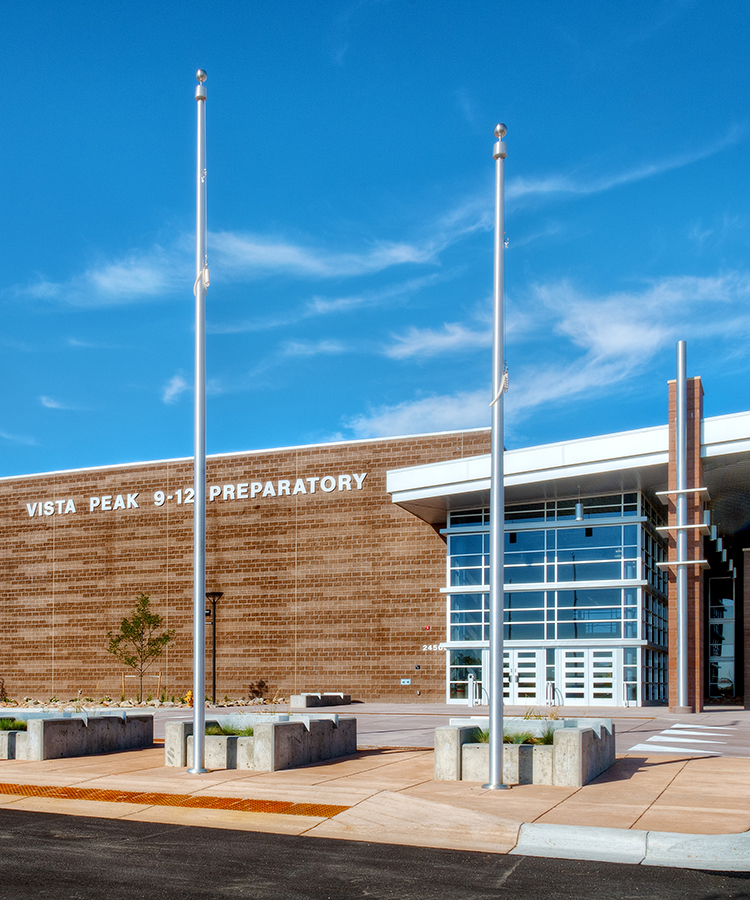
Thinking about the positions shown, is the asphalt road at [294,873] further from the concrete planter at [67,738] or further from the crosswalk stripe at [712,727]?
the crosswalk stripe at [712,727]

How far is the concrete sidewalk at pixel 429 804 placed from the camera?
9836mm

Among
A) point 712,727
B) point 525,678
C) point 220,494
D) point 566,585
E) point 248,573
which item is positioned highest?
point 220,494

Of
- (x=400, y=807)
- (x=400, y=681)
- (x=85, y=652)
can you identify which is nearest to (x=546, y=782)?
(x=400, y=807)

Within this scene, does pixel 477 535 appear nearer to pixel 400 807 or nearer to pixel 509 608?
pixel 509 608

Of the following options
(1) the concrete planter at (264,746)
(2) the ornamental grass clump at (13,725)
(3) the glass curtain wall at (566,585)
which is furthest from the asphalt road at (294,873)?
(3) the glass curtain wall at (566,585)

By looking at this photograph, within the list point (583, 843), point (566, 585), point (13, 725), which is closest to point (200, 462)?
point (13, 725)

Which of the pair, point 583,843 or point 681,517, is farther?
point 681,517

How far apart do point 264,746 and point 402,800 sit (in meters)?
3.29

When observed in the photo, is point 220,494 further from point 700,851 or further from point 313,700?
point 700,851

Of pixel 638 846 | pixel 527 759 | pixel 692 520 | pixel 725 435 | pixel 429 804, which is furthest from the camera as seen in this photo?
pixel 692 520

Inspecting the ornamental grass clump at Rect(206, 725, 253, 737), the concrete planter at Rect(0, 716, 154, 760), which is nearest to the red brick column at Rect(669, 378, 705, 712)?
the ornamental grass clump at Rect(206, 725, 253, 737)

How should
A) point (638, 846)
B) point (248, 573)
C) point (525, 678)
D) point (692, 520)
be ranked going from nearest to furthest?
point (638, 846) → point (692, 520) → point (525, 678) → point (248, 573)

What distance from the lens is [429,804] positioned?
11.6 metres

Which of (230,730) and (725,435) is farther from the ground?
(725,435)
